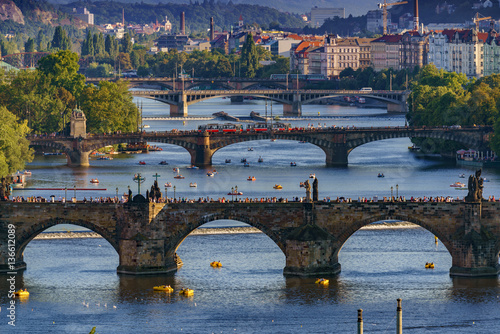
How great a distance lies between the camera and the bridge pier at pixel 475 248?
10631 cm

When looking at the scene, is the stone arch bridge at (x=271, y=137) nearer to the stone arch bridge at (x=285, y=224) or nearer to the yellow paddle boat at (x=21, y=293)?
the stone arch bridge at (x=285, y=224)

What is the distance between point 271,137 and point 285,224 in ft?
270

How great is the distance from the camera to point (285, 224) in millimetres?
108250

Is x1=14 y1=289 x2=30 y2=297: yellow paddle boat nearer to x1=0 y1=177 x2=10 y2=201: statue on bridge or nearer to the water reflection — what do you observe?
x1=0 y1=177 x2=10 y2=201: statue on bridge

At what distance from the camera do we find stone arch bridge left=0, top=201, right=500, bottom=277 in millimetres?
106875

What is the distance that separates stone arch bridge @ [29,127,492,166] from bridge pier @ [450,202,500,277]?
8103cm

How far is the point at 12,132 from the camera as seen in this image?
531 feet

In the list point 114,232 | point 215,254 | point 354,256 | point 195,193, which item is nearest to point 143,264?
point 114,232

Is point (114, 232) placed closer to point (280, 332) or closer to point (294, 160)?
point (280, 332)

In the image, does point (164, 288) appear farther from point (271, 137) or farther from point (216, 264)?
point (271, 137)

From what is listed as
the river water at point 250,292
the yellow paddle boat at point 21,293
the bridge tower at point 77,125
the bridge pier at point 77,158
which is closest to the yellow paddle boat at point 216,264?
the river water at point 250,292

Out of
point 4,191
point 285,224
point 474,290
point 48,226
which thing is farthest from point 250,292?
point 4,191

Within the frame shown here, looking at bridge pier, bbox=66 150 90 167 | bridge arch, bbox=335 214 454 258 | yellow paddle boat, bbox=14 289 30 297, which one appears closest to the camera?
yellow paddle boat, bbox=14 289 30 297

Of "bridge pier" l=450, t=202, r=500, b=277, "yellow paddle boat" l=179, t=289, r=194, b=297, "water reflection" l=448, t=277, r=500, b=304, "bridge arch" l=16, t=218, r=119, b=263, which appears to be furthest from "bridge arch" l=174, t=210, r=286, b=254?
"water reflection" l=448, t=277, r=500, b=304
